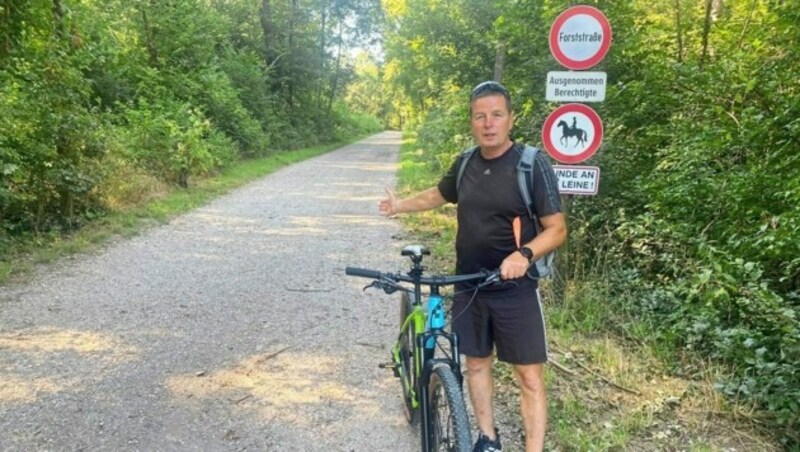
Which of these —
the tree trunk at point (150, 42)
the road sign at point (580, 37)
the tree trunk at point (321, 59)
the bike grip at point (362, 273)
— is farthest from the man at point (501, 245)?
the tree trunk at point (321, 59)

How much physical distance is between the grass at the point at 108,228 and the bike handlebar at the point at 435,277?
5.49 meters

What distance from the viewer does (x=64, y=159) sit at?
833 centimetres

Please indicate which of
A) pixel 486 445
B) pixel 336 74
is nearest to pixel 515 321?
pixel 486 445

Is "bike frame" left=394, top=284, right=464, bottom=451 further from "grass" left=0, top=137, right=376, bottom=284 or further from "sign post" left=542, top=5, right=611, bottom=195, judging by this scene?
"grass" left=0, top=137, right=376, bottom=284

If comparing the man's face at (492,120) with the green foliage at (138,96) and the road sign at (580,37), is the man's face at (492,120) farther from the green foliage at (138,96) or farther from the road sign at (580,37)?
the green foliage at (138,96)

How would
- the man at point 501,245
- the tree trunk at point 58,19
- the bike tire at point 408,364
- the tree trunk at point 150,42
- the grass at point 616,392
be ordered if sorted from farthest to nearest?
the tree trunk at point 150,42 → the tree trunk at point 58,19 → the grass at point 616,392 → the bike tire at point 408,364 → the man at point 501,245

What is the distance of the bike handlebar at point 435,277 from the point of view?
2.56 metres

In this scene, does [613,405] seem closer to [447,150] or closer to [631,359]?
[631,359]

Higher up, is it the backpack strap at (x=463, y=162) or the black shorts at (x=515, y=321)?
the backpack strap at (x=463, y=162)

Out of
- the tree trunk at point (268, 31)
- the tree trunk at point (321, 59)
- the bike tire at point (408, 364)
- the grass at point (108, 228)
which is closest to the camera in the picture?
the bike tire at point (408, 364)

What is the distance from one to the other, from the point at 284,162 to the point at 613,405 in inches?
737

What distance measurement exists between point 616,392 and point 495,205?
2.07 metres

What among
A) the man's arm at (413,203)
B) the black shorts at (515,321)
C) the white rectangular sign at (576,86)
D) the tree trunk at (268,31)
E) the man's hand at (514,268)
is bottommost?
the black shorts at (515,321)

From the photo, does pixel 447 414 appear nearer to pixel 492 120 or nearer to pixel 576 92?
pixel 492 120
